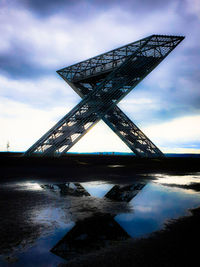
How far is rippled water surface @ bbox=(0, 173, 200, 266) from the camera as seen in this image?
9.31 ft

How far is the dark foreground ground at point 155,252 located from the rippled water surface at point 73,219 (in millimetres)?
198

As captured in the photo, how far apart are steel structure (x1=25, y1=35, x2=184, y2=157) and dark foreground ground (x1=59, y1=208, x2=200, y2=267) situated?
75.2 feet

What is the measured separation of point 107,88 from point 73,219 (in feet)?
81.9

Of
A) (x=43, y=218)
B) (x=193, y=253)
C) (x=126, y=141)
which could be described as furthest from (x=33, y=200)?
(x=126, y=141)

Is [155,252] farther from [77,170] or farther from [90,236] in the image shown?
[77,170]

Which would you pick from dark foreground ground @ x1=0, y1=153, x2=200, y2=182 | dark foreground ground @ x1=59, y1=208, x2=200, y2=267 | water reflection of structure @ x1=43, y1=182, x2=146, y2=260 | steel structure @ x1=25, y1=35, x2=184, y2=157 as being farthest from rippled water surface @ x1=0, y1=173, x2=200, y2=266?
steel structure @ x1=25, y1=35, x2=184, y2=157

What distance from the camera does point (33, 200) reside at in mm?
5758

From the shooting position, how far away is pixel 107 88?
2789 cm

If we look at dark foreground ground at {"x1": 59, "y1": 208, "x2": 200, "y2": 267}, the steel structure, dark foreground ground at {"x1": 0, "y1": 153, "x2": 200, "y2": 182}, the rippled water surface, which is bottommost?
dark foreground ground at {"x1": 0, "y1": 153, "x2": 200, "y2": 182}

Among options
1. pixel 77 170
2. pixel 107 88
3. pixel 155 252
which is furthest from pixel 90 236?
pixel 107 88

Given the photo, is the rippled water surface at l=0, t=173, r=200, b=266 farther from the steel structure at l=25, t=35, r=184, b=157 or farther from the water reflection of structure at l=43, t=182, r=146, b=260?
the steel structure at l=25, t=35, r=184, b=157

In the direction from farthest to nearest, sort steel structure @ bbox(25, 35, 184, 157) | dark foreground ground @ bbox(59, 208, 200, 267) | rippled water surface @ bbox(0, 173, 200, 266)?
1. steel structure @ bbox(25, 35, 184, 157)
2. rippled water surface @ bbox(0, 173, 200, 266)
3. dark foreground ground @ bbox(59, 208, 200, 267)

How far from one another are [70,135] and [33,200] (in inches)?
811

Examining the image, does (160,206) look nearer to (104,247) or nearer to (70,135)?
(104,247)
